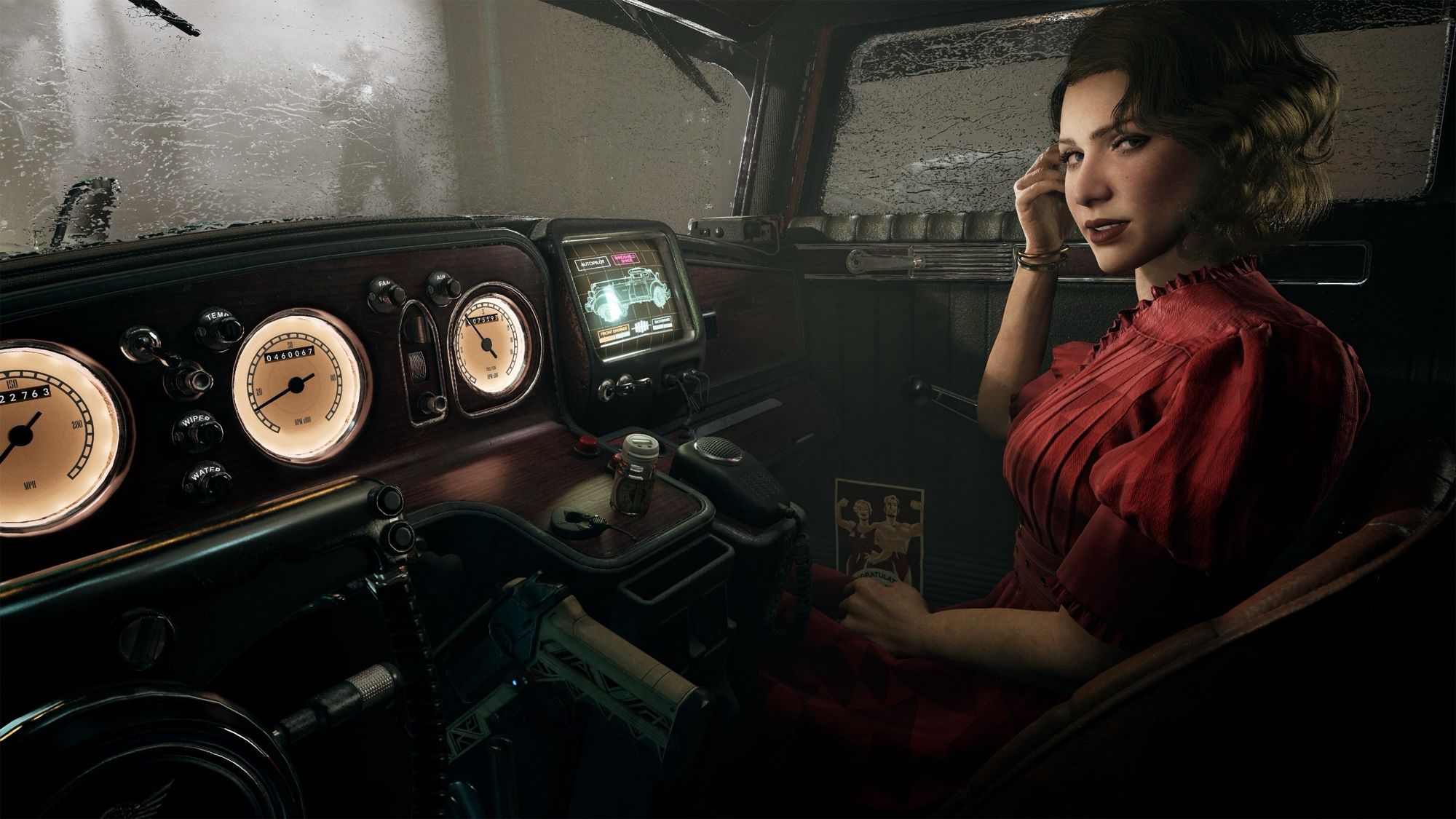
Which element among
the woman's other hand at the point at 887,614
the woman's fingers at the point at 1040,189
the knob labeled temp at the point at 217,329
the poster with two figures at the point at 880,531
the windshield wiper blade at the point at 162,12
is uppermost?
the windshield wiper blade at the point at 162,12

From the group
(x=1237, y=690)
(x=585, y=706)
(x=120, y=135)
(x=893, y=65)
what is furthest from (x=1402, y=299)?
(x=120, y=135)

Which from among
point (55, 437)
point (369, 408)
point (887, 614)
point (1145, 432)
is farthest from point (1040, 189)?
point (55, 437)

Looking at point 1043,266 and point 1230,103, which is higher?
point 1230,103

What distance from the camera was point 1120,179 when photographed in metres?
1.05

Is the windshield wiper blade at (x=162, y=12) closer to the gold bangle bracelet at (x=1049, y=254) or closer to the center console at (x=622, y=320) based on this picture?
the center console at (x=622, y=320)

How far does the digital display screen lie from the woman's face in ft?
2.90

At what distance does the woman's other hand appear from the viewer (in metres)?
1.29

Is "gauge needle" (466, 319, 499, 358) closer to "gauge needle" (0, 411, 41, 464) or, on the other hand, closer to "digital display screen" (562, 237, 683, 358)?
"digital display screen" (562, 237, 683, 358)

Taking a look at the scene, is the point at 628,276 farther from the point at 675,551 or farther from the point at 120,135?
the point at 120,135

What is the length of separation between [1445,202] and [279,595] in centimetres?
218

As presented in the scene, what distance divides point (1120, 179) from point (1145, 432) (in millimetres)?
377

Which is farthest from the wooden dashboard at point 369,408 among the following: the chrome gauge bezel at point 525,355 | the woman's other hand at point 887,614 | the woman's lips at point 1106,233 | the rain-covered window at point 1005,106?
the rain-covered window at point 1005,106

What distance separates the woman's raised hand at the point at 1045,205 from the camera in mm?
1388

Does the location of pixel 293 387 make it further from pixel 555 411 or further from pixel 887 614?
pixel 887 614
